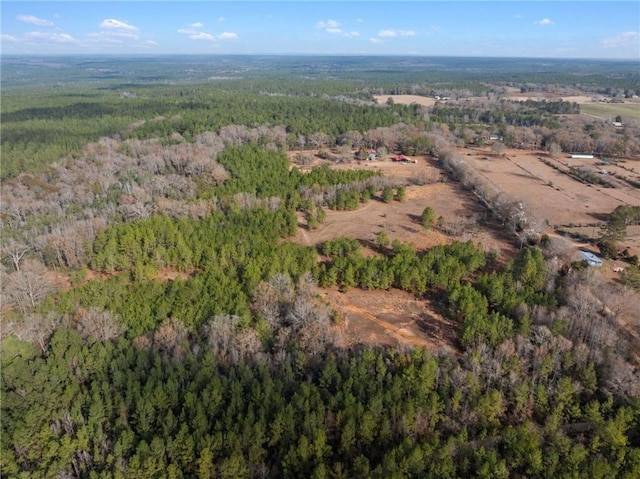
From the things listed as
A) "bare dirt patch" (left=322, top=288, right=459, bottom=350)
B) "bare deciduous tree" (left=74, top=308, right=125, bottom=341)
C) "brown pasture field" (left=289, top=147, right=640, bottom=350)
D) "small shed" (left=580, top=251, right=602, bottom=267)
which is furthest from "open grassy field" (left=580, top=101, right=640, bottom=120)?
"bare deciduous tree" (left=74, top=308, right=125, bottom=341)

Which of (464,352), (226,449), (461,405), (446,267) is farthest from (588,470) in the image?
(446,267)

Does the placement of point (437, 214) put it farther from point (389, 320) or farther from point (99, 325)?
point (99, 325)

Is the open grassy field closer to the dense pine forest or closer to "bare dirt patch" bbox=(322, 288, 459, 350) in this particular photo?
the dense pine forest

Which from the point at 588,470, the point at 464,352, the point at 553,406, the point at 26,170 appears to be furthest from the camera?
the point at 26,170

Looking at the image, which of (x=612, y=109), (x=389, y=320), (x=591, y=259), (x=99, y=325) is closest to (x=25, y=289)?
(x=99, y=325)

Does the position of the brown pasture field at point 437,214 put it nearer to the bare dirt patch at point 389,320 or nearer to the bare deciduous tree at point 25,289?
the bare dirt patch at point 389,320

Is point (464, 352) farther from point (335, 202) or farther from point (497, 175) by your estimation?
point (497, 175)
